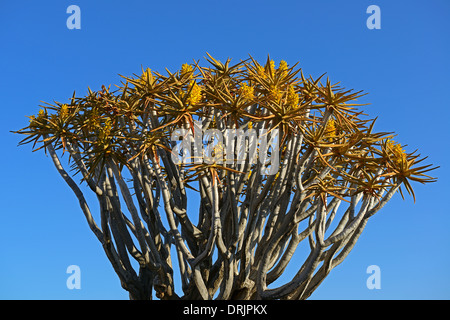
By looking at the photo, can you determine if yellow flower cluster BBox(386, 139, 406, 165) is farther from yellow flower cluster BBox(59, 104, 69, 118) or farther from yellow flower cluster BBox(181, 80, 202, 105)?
yellow flower cluster BBox(59, 104, 69, 118)

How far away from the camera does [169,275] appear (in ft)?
29.3

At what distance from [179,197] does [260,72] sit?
2.68 meters

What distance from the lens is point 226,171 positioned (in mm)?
8680

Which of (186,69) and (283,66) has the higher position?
(186,69)

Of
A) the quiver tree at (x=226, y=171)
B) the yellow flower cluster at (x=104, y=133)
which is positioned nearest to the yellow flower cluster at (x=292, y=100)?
the quiver tree at (x=226, y=171)

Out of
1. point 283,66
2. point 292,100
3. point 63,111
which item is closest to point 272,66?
point 283,66

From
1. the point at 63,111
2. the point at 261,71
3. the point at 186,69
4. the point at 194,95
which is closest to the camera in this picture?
the point at 194,95

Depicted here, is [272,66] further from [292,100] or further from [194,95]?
[194,95]

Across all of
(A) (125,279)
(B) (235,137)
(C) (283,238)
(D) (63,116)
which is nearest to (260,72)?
(B) (235,137)

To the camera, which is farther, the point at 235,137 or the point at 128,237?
the point at 128,237

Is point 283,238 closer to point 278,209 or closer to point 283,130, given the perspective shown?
point 278,209

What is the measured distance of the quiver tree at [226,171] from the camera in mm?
8133

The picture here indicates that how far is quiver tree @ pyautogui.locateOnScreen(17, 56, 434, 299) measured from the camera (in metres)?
8.13

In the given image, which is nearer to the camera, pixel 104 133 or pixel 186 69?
pixel 104 133
